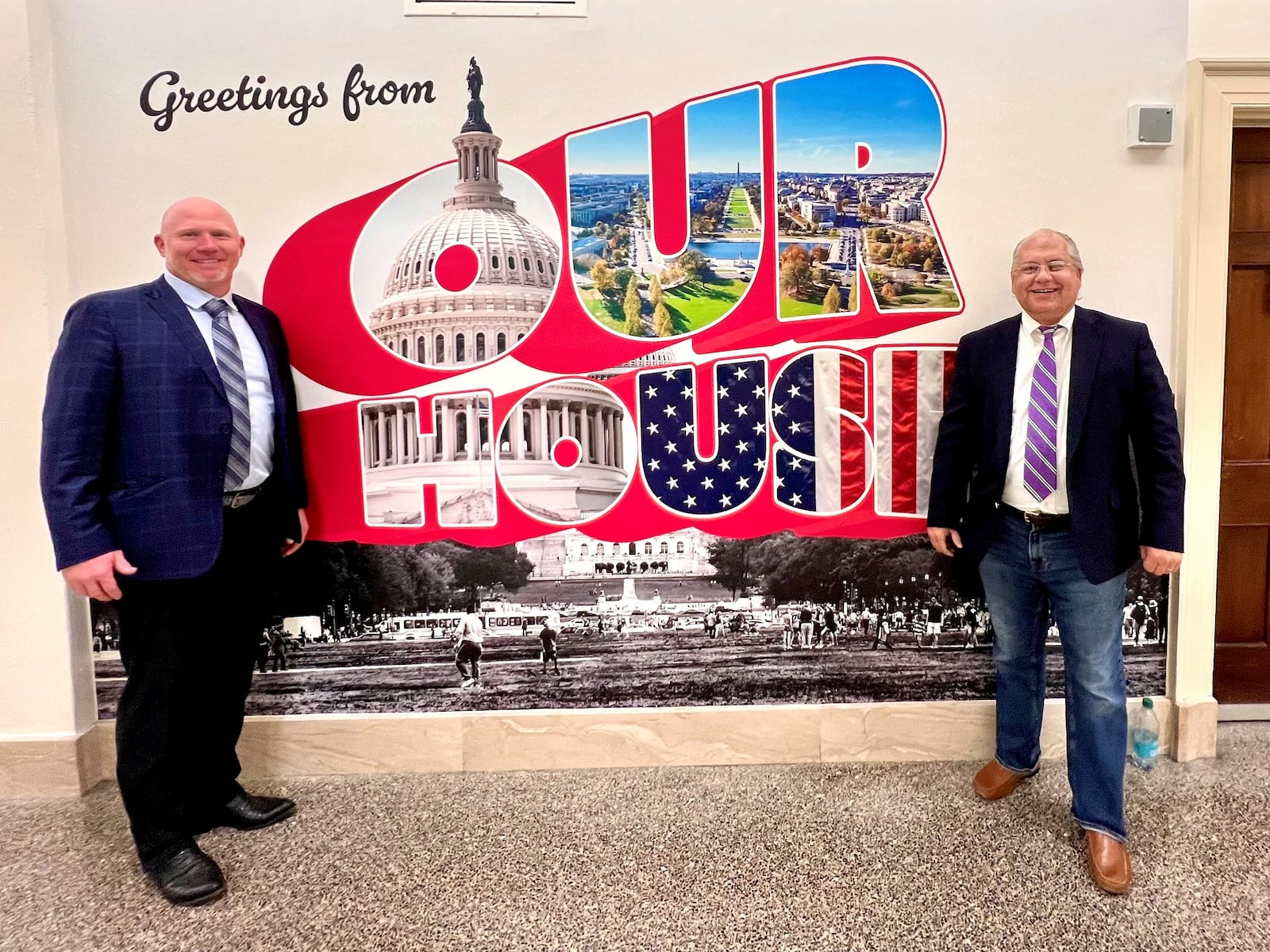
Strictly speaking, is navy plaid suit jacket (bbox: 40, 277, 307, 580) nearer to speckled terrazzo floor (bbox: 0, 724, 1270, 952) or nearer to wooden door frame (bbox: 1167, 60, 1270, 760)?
speckled terrazzo floor (bbox: 0, 724, 1270, 952)

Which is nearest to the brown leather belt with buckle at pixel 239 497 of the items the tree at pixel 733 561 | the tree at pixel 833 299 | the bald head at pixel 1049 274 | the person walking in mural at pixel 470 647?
the person walking in mural at pixel 470 647

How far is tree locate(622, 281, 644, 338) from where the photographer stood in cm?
247

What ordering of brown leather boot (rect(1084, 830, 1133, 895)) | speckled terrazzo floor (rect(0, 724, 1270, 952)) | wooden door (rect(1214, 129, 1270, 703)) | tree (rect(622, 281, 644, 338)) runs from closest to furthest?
1. speckled terrazzo floor (rect(0, 724, 1270, 952))
2. brown leather boot (rect(1084, 830, 1133, 895))
3. tree (rect(622, 281, 644, 338))
4. wooden door (rect(1214, 129, 1270, 703))

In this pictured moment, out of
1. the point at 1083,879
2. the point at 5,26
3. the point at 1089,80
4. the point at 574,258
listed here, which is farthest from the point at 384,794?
the point at 1089,80

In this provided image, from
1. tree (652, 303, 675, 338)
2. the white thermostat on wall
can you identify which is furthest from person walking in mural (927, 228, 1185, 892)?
tree (652, 303, 675, 338)

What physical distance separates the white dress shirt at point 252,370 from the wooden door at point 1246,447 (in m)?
3.30

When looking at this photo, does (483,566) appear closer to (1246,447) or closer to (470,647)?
(470,647)

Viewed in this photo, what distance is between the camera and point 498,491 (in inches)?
99.7

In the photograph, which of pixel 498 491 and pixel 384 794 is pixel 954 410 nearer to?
pixel 498 491

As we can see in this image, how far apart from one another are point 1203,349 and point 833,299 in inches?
49.5

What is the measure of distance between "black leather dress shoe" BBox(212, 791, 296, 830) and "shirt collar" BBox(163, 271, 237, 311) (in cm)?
154

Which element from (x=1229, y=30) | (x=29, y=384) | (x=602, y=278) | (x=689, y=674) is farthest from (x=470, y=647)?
(x=1229, y=30)

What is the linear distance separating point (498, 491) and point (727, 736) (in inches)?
47.1

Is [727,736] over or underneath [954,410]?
underneath
